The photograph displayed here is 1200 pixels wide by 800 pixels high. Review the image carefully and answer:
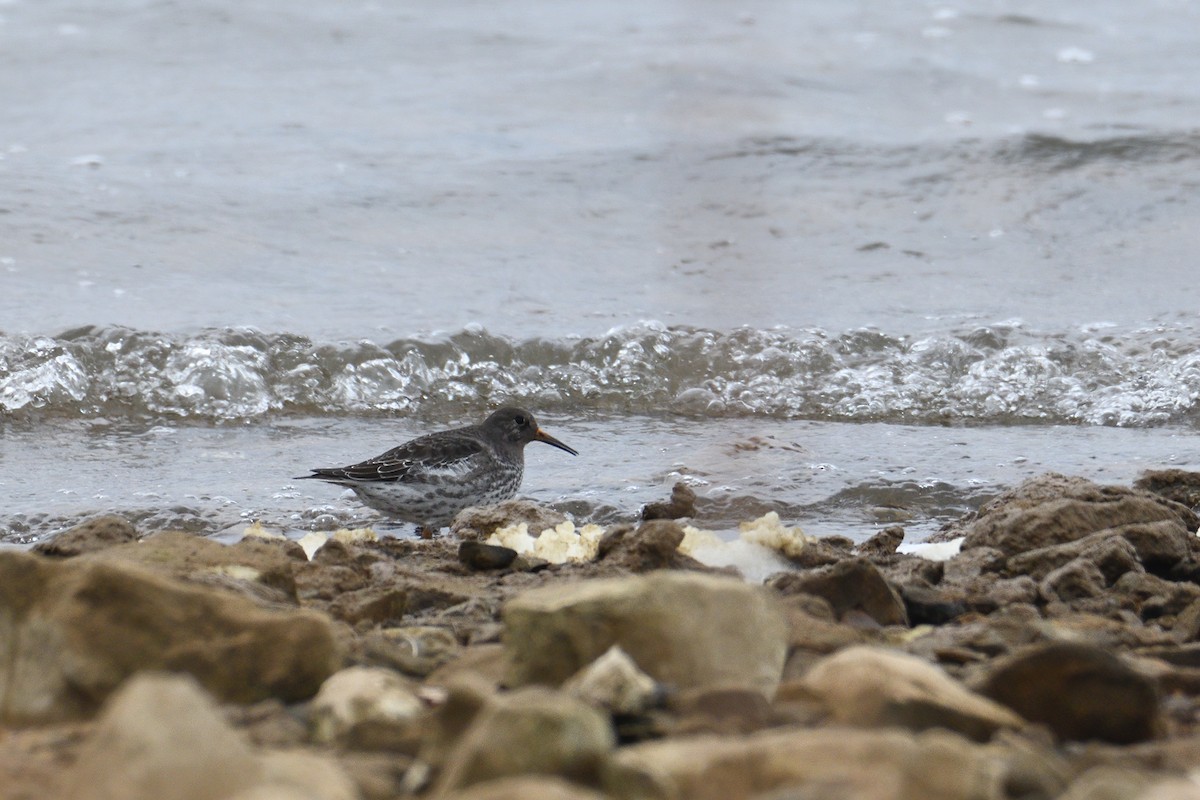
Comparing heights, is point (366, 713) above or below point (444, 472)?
above

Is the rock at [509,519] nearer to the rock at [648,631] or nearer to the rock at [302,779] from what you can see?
the rock at [648,631]

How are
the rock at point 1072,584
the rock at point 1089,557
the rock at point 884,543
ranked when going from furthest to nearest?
the rock at point 884,543 → the rock at point 1089,557 → the rock at point 1072,584

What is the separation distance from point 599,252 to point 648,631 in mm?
7695

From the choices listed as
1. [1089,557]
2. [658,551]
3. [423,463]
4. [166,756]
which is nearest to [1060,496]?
[1089,557]

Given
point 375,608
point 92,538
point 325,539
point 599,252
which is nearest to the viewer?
point 375,608

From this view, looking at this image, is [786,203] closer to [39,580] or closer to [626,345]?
[626,345]

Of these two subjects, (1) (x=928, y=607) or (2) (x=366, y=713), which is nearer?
(2) (x=366, y=713)

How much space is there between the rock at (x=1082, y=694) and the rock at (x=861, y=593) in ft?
2.94

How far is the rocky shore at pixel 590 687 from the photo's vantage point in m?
1.61

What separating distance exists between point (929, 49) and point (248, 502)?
1038 centimetres

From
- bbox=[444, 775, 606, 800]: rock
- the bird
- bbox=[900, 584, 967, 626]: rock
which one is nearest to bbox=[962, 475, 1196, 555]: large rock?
bbox=[900, 584, 967, 626]: rock

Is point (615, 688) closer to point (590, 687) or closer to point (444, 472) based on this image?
point (590, 687)

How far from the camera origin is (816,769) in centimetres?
165

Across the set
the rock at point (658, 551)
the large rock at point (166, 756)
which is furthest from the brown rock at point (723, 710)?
the rock at point (658, 551)
